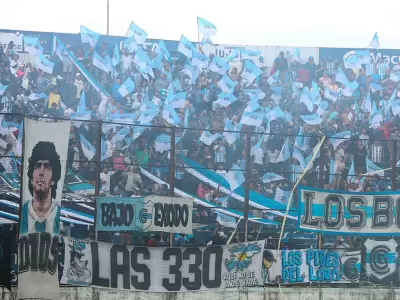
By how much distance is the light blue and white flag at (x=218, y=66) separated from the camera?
2114 cm

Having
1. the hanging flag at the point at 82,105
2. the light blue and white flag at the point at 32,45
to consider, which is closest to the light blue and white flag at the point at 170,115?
the hanging flag at the point at 82,105

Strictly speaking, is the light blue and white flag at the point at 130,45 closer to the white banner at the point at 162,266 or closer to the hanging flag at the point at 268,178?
the hanging flag at the point at 268,178

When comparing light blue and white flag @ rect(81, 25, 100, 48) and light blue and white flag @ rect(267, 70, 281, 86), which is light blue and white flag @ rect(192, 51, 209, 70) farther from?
light blue and white flag @ rect(81, 25, 100, 48)

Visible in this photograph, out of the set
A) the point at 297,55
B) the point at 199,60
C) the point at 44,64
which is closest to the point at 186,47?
the point at 199,60

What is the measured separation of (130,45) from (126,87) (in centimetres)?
126

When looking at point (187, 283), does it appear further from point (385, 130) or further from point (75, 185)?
point (385, 130)

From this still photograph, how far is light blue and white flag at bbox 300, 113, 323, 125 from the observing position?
67.9ft

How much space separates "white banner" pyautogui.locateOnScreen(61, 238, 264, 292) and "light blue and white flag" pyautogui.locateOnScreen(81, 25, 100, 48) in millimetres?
7694

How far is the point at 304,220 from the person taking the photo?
1625cm

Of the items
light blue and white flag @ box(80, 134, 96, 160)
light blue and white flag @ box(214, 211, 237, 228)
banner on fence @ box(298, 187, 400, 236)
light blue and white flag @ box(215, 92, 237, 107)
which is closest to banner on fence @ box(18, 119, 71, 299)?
light blue and white flag @ box(80, 134, 96, 160)

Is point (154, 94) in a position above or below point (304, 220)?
above

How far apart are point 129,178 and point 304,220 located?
13.4ft

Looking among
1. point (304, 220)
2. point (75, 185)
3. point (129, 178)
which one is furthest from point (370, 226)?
point (75, 185)

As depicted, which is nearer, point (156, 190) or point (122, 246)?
point (122, 246)
